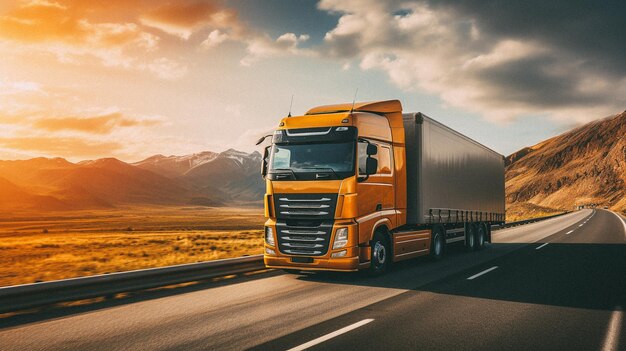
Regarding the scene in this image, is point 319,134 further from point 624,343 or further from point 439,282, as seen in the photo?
point 624,343

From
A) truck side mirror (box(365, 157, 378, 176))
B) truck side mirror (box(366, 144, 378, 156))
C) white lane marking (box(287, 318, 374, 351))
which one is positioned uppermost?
truck side mirror (box(366, 144, 378, 156))

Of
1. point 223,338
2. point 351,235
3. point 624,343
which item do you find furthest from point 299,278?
point 624,343

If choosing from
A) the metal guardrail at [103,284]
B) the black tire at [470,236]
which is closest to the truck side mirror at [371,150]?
the metal guardrail at [103,284]

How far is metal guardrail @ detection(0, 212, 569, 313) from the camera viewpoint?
7316mm

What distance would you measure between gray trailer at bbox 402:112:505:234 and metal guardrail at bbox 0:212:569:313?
4.92 m

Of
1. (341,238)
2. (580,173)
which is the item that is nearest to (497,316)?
(341,238)

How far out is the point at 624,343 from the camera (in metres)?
5.76

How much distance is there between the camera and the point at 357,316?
7.14 m

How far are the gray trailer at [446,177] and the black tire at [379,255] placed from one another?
129cm

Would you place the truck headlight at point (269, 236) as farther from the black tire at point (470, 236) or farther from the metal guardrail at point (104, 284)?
the black tire at point (470, 236)

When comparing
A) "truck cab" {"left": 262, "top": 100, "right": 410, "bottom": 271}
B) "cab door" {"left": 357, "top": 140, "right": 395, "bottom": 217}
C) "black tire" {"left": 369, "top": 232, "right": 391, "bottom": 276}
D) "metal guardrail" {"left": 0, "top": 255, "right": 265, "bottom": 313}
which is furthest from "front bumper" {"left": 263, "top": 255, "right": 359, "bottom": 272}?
"metal guardrail" {"left": 0, "top": 255, "right": 265, "bottom": 313}

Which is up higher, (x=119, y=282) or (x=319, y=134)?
(x=319, y=134)

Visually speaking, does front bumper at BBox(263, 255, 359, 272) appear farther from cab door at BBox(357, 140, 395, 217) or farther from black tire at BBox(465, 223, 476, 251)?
black tire at BBox(465, 223, 476, 251)

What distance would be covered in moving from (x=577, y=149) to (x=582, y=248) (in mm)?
174345
